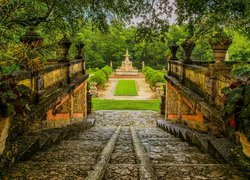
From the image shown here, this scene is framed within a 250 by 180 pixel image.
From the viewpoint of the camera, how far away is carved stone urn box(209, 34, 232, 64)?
774 centimetres

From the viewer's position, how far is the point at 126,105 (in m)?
26.7

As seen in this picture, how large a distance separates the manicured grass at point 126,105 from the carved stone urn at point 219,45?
17.7 meters

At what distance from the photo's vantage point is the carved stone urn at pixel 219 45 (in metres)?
7.74

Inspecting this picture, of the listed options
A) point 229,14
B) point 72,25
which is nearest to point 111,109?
point 72,25

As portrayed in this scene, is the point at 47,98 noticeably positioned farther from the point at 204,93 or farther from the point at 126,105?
the point at 126,105

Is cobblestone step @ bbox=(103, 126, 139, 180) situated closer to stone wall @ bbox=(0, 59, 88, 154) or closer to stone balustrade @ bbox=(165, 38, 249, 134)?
stone wall @ bbox=(0, 59, 88, 154)

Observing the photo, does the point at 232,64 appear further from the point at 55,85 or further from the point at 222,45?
the point at 55,85

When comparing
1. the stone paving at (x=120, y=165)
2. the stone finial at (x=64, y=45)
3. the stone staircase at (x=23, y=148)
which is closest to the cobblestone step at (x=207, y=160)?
the stone paving at (x=120, y=165)

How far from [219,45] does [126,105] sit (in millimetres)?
19126

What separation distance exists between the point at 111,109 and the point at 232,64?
42.3 ft

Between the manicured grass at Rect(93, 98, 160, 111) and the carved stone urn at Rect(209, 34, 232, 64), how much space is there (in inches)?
696

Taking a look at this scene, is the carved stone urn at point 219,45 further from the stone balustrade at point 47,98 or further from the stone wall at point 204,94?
the stone balustrade at point 47,98

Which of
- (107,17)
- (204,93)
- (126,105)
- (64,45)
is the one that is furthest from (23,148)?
(126,105)

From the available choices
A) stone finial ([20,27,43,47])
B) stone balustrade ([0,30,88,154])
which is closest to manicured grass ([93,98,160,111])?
stone balustrade ([0,30,88,154])
